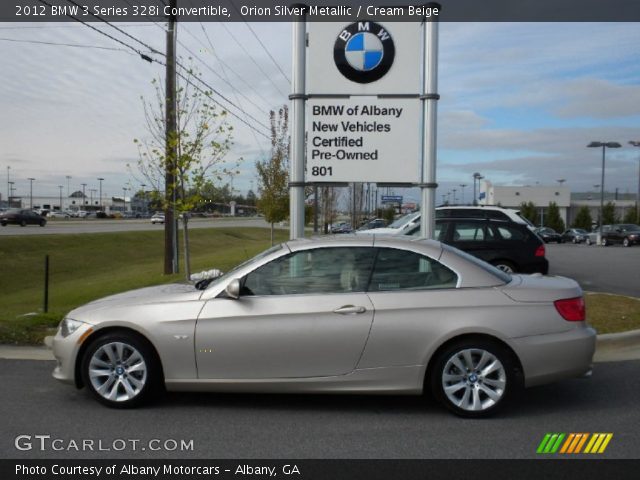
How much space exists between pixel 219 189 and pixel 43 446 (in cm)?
1132

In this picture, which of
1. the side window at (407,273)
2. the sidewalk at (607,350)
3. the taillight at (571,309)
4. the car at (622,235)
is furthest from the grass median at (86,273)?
the car at (622,235)

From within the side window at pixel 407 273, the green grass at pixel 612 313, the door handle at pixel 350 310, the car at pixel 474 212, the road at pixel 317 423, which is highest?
the car at pixel 474 212

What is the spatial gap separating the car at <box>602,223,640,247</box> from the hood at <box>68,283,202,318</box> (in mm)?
40502

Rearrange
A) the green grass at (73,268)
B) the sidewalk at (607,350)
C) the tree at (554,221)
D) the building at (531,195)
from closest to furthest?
1. the sidewalk at (607,350)
2. the green grass at (73,268)
3. the tree at (554,221)
4. the building at (531,195)

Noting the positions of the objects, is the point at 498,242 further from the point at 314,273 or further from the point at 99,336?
the point at 99,336

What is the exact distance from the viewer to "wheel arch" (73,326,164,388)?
18.1 ft

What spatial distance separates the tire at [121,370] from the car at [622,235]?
41.0 m

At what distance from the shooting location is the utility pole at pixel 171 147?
1343cm

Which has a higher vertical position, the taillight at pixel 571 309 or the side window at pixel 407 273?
the side window at pixel 407 273

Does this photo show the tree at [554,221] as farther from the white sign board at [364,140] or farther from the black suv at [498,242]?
the white sign board at [364,140]

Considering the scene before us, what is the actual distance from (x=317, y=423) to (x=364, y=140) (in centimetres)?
503
